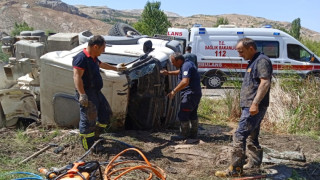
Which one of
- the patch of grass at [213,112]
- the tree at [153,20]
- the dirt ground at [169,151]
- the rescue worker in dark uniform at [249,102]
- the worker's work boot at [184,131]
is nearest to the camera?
the rescue worker in dark uniform at [249,102]

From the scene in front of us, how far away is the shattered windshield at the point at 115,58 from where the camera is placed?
574cm

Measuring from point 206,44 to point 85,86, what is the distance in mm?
9063

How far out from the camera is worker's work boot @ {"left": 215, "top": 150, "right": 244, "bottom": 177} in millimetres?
4188

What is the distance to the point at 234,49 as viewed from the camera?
13.3 m

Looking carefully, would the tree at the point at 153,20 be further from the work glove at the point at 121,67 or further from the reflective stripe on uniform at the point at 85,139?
the reflective stripe on uniform at the point at 85,139

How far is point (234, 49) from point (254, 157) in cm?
928

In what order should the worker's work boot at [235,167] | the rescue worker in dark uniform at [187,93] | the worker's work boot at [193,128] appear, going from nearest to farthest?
the worker's work boot at [235,167]
the rescue worker in dark uniform at [187,93]
the worker's work boot at [193,128]

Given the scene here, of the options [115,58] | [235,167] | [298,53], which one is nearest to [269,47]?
[298,53]

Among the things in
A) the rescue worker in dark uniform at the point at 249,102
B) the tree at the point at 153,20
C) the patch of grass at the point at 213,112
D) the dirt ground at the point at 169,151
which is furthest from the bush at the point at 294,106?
the tree at the point at 153,20

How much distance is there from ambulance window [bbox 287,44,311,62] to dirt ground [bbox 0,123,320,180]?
790 cm

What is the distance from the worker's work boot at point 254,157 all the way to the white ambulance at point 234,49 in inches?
341

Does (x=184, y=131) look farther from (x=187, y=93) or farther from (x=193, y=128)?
(x=187, y=93)

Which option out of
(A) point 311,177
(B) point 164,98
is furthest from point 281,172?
(B) point 164,98

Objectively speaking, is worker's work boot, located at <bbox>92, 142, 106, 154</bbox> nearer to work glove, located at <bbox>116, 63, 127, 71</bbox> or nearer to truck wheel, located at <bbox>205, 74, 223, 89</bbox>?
work glove, located at <bbox>116, 63, 127, 71</bbox>
